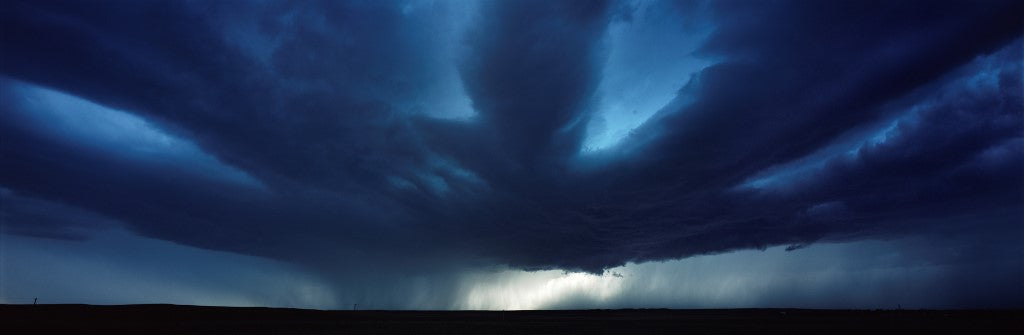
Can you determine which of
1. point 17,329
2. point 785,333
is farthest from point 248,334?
point 785,333

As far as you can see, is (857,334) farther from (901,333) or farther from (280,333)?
(280,333)

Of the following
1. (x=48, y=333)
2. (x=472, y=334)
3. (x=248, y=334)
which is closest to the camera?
(x=48, y=333)

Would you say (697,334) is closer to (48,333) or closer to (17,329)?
(48,333)

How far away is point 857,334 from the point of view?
230ft

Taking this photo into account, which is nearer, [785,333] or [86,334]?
[86,334]

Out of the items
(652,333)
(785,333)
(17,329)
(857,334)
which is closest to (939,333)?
(857,334)

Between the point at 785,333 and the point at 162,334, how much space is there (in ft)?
288

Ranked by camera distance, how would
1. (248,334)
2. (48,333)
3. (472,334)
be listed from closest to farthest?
(48,333)
(248,334)
(472,334)

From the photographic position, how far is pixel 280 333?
71.4 m

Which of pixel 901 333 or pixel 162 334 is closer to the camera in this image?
pixel 162 334

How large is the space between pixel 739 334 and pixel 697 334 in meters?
6.00

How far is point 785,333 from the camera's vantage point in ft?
237

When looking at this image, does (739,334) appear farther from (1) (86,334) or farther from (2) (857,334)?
(1) (86,334)

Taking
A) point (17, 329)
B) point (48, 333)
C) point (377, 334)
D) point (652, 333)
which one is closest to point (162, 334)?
point (48, 333)
